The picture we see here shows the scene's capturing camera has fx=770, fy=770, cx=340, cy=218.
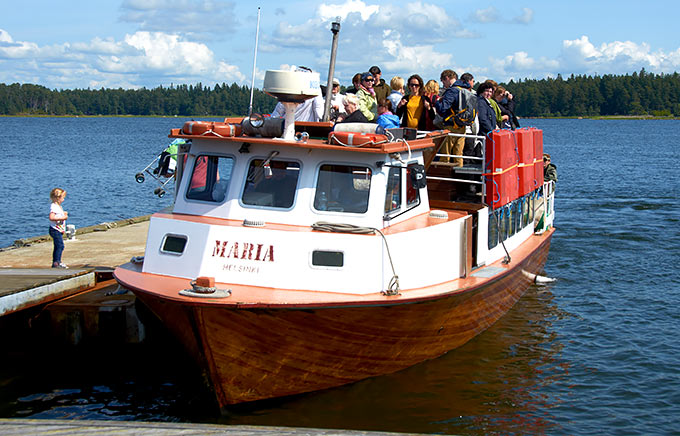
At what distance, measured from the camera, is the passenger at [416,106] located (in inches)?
549

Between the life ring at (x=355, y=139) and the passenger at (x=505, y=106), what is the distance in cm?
703

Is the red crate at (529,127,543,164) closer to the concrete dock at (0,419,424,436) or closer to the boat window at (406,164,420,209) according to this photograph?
the boat window at (406,164,420,209)

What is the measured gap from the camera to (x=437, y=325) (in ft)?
37.0

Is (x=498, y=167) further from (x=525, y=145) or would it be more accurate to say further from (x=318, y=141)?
(x=318, y=141)

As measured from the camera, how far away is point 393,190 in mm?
10836

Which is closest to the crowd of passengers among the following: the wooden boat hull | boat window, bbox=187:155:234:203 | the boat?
the boat

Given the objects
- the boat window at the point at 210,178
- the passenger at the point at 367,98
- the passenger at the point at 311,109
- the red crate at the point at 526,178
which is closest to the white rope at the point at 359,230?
the boat window at the point at 210,178

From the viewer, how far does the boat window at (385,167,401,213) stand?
10.6 meters

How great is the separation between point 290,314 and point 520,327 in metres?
7.42

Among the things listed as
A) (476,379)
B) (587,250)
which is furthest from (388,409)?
(587,250)

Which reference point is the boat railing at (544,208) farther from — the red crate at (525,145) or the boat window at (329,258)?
the boat window at (329,258)

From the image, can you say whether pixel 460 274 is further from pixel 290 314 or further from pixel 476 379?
pixel 290 314

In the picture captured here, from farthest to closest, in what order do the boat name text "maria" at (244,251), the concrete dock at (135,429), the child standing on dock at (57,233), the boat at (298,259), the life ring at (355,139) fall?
the child standing on dock at (57,233) → the life ring at (355,139) → the boat name text "maria" at (244,251) → the boat at (298,259) → the concrete dock at (135,429)

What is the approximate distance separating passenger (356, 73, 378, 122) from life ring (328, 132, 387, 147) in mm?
3376
